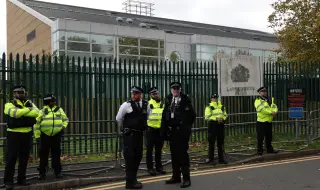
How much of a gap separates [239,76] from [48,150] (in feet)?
19.5

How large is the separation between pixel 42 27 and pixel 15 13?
26.2ft

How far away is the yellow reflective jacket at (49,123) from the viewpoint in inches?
277

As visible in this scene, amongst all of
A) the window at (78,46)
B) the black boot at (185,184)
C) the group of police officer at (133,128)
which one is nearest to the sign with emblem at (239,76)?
the group of police officer at (133,128)

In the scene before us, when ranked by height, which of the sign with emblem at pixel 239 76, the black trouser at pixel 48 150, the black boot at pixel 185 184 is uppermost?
the sign with emblem at pixel 239 76

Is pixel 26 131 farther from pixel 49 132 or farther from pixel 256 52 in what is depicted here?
pixel 256 52

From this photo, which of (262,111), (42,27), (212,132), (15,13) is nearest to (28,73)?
(212,132)

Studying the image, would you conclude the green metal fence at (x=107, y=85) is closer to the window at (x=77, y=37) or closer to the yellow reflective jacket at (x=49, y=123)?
the yellow reflective jacket at (x=49, y=123)

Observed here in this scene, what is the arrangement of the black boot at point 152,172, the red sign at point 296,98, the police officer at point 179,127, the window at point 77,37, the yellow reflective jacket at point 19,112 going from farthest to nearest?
the window at point 77,37 < the red sign at point 296,98 < the black boot at point 152,172 < the police officer at point 179,127 < the yellow reflective jacket at point 19,112

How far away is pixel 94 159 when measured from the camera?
8844 mm

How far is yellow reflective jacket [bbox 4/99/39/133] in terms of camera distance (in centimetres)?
636

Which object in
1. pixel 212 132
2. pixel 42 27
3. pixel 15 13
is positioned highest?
pixel 15 13

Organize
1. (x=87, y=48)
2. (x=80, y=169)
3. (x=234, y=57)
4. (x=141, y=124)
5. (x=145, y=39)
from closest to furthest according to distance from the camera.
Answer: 1. (x=141, y=124)
2. (x=80, y=169)
3. (x=234, y=57)
4. (x=87, y=48)
5. (x=145, y=39)

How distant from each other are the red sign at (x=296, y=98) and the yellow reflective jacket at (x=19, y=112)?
301 inches

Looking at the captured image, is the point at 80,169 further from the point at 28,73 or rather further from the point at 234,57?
the point at 234,57
